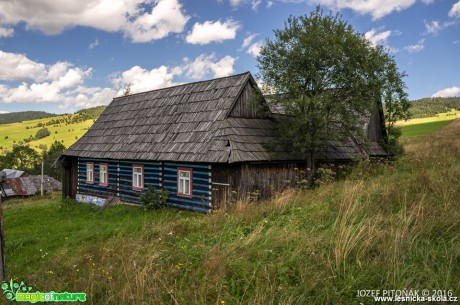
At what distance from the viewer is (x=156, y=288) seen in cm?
422

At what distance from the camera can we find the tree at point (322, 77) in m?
12.2

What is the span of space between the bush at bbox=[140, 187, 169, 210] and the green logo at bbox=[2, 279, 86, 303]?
7.78 meters

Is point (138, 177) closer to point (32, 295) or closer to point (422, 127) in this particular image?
point (32, 295)

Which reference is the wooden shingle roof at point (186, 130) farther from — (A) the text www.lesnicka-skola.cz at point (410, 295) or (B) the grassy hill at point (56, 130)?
(B) the grassy hill at point (56, 130)

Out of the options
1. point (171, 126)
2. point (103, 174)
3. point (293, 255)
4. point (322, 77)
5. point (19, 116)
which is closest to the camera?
point (293, 255)

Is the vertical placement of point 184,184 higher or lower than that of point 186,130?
lower

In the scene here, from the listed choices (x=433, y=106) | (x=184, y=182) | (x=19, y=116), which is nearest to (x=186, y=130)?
(x=184, y=182)

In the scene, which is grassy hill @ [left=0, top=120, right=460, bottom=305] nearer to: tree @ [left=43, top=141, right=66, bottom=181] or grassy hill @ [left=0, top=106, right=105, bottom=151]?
tree @ [left=43, top=141, right=66, bottom=181]

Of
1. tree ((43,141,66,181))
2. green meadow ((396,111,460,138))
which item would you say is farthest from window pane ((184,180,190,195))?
tree ((43,141,66,181))

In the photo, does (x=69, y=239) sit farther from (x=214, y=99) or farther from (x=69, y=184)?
(x=69, y=184)

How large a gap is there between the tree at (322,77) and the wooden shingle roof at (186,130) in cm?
148

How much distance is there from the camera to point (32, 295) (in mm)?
5309

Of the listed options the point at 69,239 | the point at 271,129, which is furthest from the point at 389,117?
the point at 69,239

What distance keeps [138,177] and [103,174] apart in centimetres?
317
